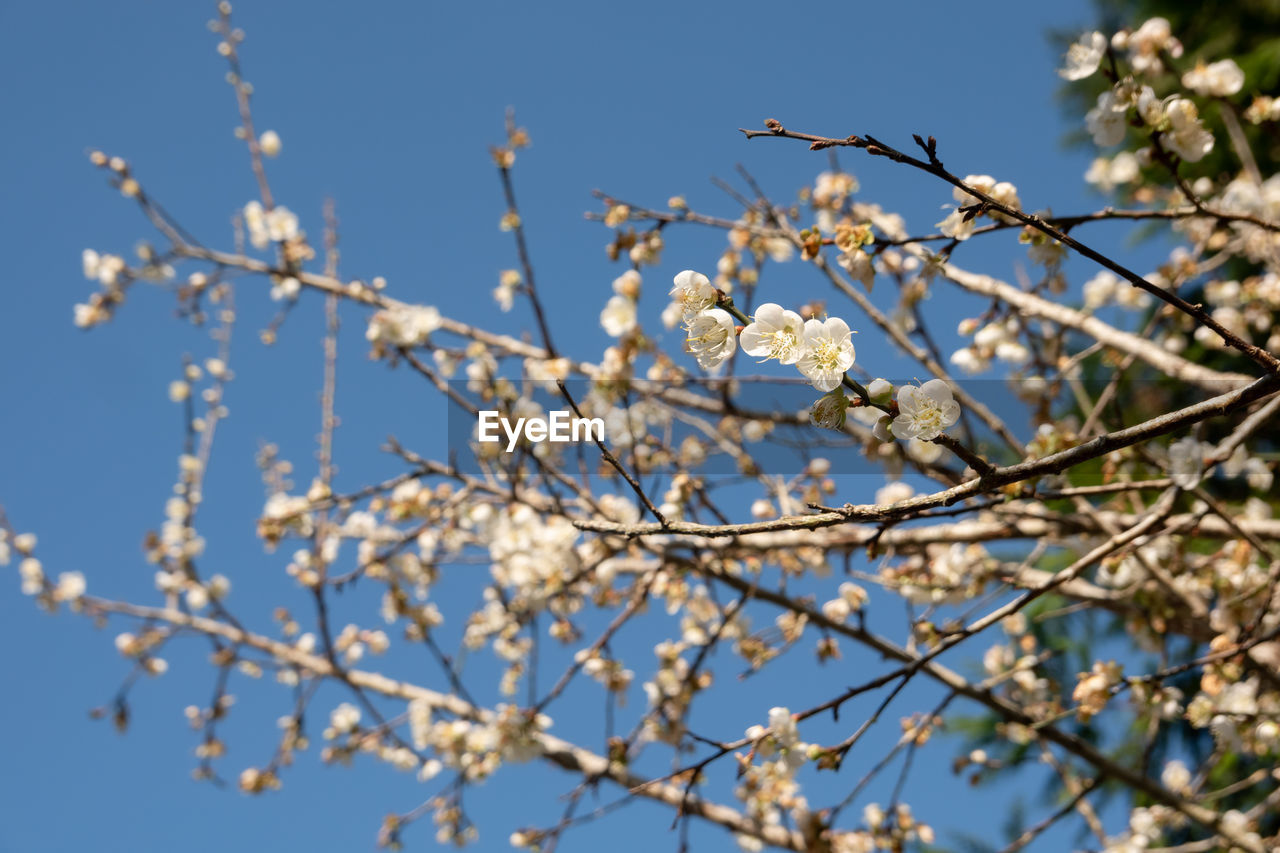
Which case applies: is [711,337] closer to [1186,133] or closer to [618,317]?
[1186,133]

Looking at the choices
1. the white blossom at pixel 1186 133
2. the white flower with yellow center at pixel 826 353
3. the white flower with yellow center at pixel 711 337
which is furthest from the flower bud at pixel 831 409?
the white blossom at pixel 1186 133

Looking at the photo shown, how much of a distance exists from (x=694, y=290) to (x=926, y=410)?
29 cm

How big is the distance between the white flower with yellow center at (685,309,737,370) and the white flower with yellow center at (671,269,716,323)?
0.02 meters

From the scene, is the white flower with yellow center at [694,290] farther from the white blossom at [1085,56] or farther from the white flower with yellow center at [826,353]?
the white blossom at [1085,56]

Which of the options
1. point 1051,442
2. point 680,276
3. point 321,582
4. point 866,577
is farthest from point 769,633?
point 680,276

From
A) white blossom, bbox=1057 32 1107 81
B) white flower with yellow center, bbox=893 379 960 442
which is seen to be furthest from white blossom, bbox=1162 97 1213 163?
white flower with yellow center, bbox=893 379 960 442

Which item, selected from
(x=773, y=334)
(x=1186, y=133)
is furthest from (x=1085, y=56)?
(x=773, y=334)

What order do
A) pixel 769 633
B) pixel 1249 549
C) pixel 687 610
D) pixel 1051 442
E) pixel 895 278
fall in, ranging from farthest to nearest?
1. pixel 687 610
2. pixel 895 278
3. pixel 769 633
4. pixel 1249 549
5. pixel 1051 442

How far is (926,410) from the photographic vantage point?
947 millimetres

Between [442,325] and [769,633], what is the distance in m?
1.54

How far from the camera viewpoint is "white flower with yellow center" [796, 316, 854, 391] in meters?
0.93

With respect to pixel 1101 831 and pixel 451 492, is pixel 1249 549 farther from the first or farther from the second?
pixel 451 492

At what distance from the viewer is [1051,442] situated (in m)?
1.92

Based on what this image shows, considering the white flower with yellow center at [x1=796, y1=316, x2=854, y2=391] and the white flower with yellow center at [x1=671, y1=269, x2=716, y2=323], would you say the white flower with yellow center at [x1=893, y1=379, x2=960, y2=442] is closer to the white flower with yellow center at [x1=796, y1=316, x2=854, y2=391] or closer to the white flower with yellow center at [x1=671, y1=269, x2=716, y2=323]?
the white flower with yellow center at [x1=796, y1=316, x2=854, y2=391]
